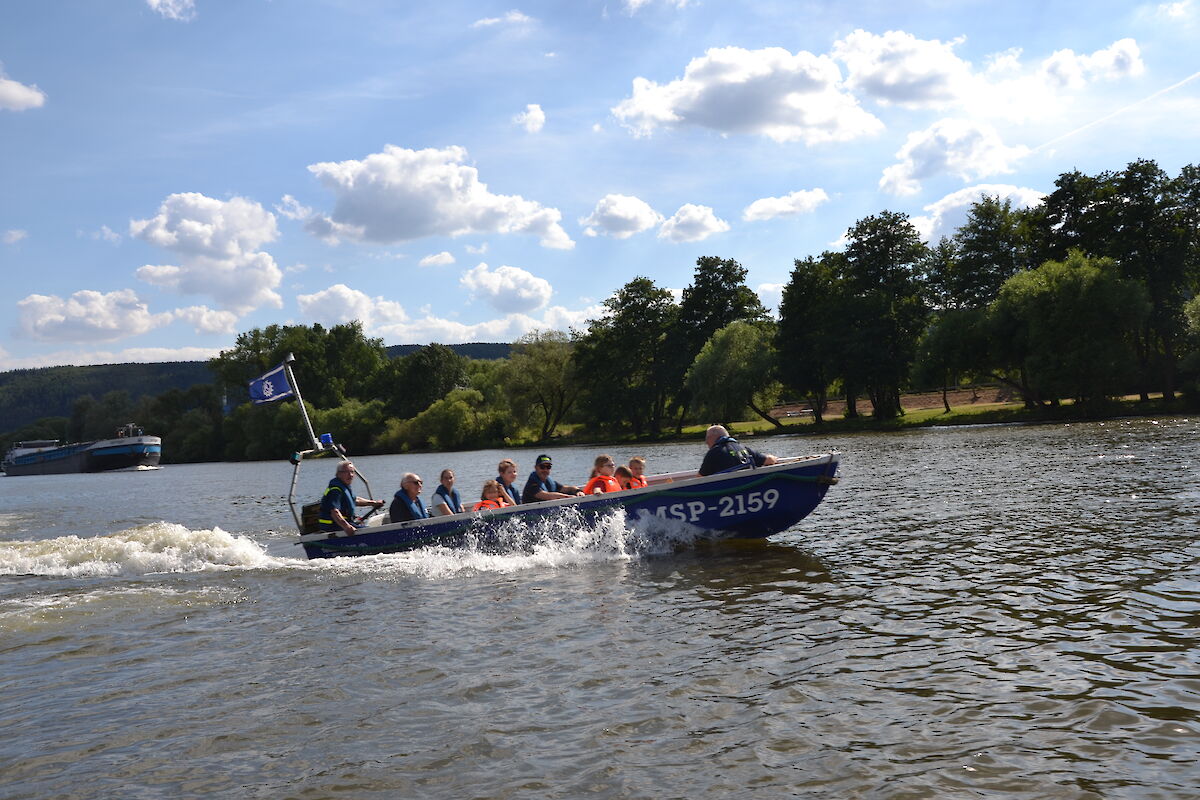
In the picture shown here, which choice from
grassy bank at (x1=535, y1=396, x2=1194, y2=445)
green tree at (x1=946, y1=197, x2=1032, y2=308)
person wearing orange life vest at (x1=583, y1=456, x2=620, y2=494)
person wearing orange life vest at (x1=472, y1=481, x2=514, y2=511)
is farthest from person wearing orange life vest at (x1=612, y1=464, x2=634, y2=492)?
green tree at (x1=946, y1=197, x2=1032, y2=308)

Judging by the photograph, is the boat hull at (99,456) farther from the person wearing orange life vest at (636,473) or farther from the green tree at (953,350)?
the person wearing orange life vest at (636,473)

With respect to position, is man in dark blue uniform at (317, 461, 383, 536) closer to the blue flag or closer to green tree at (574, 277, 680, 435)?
the blue flag

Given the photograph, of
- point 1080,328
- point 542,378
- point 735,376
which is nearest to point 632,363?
point 542,378

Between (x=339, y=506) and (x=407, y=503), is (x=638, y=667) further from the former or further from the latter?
(x=339, y=506)

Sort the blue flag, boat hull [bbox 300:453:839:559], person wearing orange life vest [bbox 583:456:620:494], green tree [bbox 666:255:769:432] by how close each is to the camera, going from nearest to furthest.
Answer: boat hull [bbox 300:453:839:559]
person wearing orange life vest [bbox 583:456:620:494]
the blue flag
green tree [bbox 666:255:769:432]

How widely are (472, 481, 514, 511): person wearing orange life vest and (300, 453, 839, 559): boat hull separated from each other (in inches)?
33.8

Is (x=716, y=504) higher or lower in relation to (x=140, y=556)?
higher

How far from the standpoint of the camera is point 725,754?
19.9 ft

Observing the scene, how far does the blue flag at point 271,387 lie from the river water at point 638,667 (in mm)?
3092

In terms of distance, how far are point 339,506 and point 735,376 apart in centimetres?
4984

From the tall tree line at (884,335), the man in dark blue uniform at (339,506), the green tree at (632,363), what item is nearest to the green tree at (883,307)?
the tall tree line at (884,335)

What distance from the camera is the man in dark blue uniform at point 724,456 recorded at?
583 inches

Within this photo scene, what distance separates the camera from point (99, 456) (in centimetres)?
9725

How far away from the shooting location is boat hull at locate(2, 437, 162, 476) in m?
96.2
